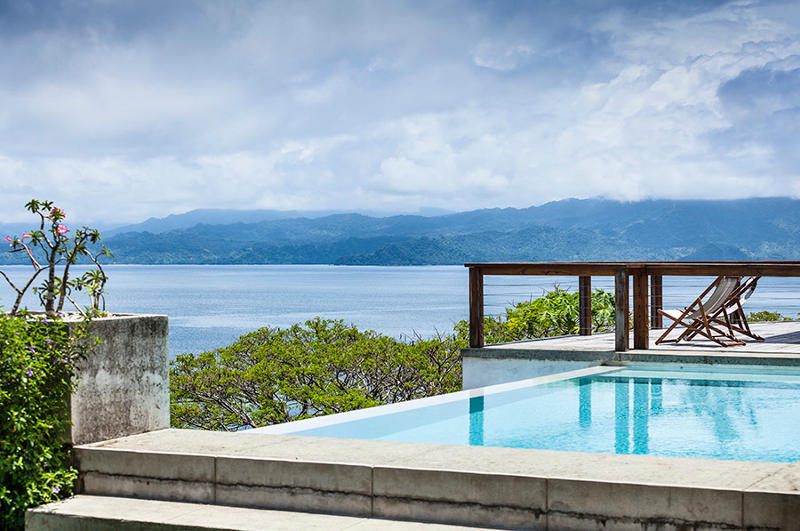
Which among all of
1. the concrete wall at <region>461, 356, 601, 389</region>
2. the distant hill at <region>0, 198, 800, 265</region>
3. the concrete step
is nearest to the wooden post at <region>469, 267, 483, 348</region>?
the concrete wall at <region>461, 356, 601, 389</region>

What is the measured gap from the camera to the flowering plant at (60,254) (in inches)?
190

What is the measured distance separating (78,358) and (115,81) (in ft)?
77.7

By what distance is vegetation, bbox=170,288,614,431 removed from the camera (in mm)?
11844

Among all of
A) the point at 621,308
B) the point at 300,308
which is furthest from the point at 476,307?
the point at 300,308

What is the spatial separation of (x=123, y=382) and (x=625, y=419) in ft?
12.4

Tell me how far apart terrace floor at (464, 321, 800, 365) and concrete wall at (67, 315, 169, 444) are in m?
5.52

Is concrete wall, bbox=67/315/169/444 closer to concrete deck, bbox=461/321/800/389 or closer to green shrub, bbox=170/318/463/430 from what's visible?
concrete deck, bbox=461/321/800/389

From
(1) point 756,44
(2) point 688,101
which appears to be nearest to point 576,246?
(2) point 688,101

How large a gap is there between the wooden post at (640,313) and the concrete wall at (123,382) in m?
6.23

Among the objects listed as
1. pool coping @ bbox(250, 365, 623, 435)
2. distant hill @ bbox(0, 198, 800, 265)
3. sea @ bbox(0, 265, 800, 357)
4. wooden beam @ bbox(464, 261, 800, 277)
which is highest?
distant hill @ bbox(0, 198, 800, 265)

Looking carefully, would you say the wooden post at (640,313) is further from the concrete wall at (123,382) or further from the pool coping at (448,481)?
the concrete wall at (123,382)

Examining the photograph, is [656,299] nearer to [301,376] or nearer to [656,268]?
[656,268]

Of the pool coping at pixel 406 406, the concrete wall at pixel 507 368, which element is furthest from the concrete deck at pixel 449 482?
the concrete wall at pixel 507 368

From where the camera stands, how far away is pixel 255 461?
168 inches
